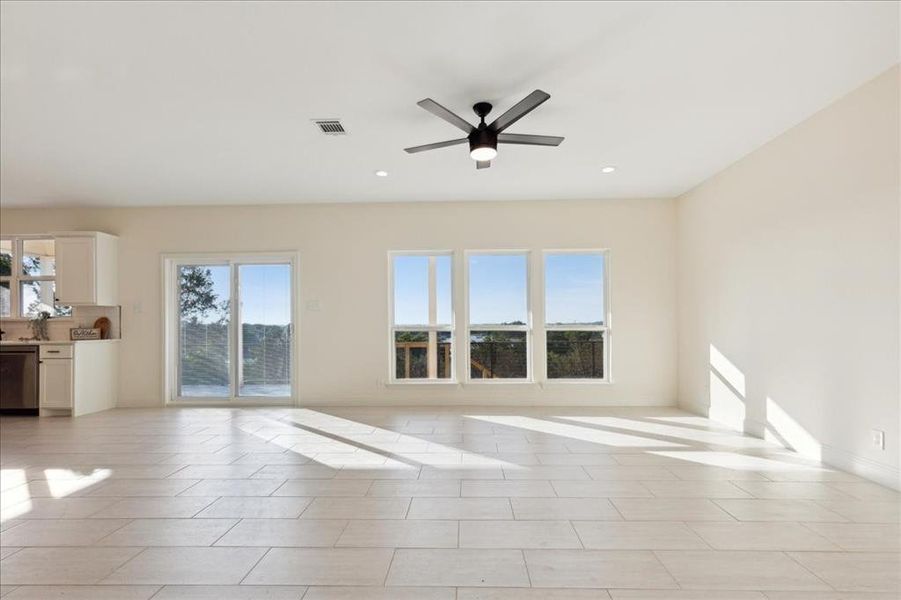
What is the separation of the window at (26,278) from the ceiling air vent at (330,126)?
16.6 ft

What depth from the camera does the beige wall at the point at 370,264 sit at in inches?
255

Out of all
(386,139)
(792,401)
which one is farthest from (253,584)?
(792,401)

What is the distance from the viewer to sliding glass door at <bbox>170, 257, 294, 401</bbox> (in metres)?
6.71

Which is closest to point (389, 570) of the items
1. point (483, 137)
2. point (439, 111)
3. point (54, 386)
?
point (439, 111)

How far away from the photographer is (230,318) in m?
6.74

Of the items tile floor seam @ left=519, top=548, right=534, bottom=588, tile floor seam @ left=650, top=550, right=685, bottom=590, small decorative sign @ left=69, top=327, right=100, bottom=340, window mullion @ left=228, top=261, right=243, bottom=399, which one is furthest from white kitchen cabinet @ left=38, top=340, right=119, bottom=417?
tile floor seam @ left=650, top=550, right=685, bottom=590

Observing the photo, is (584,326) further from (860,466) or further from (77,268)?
(77,268)

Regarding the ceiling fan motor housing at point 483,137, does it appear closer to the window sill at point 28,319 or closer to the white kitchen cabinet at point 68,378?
the white kitchen cabinet at point 68,378

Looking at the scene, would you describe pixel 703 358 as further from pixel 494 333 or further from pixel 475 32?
pixel 475 32

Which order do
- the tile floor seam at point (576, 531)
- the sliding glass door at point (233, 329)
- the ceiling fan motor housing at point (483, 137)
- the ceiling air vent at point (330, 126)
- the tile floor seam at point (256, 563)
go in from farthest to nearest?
the sliding glass door at point (233, 329) < the ceiling air vent at point (330, 126) < the ceiling fan motor housing at point (483, 137) < the tile floor seam at point (576, 531) < the tile floor seam at point (256, 563)

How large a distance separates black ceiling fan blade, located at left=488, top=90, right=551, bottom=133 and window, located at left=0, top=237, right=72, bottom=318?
6.53 meters

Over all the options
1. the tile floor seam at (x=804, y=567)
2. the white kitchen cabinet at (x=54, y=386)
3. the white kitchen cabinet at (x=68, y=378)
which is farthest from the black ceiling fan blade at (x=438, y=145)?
the white kitchen cabinet at (x=54, y=386)

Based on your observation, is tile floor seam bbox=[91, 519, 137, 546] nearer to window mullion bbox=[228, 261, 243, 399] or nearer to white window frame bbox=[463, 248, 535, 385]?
window mullion bbox=[228, 261, 243, 399]

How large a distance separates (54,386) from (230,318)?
212 centimetres
